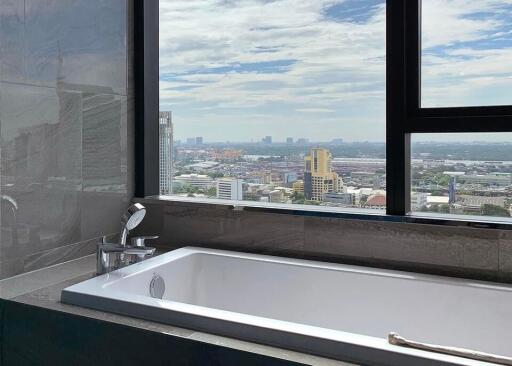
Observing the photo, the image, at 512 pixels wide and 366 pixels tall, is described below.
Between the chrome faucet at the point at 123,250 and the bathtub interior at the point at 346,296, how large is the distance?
10cm

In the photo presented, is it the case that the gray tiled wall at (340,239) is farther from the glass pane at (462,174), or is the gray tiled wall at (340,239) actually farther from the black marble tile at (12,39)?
the black marble tile at (12,39)

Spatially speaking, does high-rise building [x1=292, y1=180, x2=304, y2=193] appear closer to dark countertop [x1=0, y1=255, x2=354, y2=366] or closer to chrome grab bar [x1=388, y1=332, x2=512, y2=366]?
dark countertop [x1=0, y1=255, x2=354, y2=366]

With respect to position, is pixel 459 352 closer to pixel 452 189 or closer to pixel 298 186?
pixel 452 189

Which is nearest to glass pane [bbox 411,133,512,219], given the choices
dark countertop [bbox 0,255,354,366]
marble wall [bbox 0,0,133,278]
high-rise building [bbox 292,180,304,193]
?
high-rise building [bbox 292,180,304,193]

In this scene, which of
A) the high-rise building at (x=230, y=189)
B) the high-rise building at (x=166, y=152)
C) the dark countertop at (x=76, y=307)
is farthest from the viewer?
the high-rise building at (x=166, y=152)

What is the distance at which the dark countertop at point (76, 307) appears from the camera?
1.28 metres

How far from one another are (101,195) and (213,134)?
0.61m

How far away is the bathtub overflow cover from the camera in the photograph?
6.62 ft

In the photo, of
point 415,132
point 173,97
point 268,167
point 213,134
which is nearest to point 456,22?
point 415,132

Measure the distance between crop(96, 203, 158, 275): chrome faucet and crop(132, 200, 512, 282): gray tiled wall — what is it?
40 centimetres

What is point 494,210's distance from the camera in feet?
6.47

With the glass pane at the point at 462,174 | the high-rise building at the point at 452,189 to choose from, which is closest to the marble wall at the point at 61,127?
the glass pane at the point at 462,174

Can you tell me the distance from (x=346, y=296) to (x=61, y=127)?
1357mm

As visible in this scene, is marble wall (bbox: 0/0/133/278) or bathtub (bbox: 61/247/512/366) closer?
bathtub (bbox: 61/247/512/366)
